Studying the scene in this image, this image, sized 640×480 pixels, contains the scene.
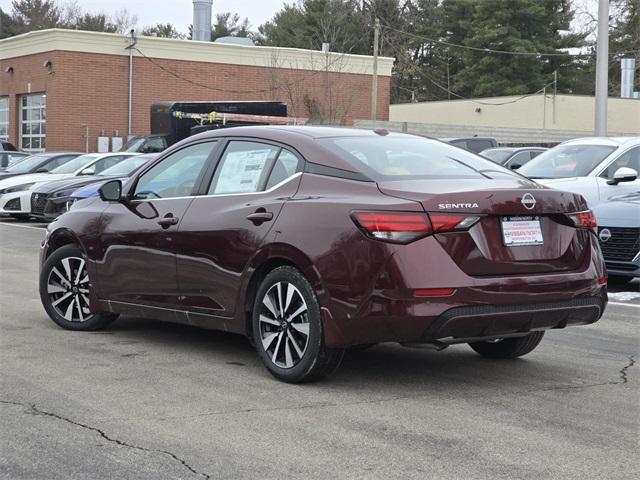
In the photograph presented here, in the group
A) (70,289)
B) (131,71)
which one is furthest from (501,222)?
(131,71)

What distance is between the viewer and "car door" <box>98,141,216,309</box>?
23.9ft

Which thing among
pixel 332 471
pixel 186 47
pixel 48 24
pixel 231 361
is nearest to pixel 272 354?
pixel 231 361

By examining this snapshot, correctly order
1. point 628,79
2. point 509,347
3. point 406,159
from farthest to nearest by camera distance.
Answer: point 628,79 → point 509,347 → point 406,159

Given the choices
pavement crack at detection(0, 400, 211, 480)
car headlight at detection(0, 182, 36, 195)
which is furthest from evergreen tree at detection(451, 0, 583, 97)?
pavement crack at detection(0, 400, 211, 480)

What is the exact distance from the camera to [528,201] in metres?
6.12

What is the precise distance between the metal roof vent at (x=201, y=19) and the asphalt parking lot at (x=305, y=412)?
126 ft

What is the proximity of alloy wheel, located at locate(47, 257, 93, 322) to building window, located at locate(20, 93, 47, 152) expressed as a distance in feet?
108

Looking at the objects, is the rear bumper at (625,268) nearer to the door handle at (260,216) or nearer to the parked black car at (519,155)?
the door handle at (260,216)

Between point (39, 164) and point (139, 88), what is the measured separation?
1594 centimetres

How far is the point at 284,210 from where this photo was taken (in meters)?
6.42

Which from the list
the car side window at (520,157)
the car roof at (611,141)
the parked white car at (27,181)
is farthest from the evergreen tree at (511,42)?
the car roof at (611,141)

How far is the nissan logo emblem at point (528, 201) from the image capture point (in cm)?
611

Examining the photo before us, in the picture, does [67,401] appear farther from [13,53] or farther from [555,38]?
[555,38]

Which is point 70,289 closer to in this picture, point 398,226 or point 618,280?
point 398,226
